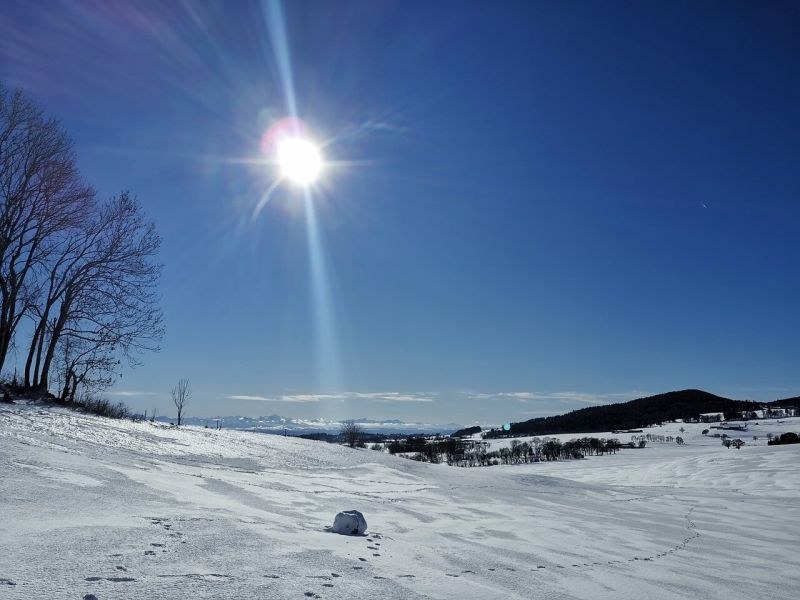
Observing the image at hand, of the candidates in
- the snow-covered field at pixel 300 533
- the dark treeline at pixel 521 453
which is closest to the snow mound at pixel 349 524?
the snow-covered field at pixel 300 533

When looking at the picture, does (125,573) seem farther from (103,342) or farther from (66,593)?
(103,342)

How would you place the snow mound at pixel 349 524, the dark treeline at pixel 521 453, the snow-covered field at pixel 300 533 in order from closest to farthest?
1. the snow-covered field at pixel 300 533
2. the snow mound at pixel 349 524
3. the dark treeline at pixel 521 453

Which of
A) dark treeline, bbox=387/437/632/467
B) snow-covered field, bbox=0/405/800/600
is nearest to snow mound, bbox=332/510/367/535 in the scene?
snow-covered field, bbox=0/405/800/600

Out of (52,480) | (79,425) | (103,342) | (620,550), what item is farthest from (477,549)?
(103,342)

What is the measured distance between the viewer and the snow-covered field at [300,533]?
3756 mm

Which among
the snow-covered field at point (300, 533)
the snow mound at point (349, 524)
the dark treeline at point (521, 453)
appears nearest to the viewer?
the snow-covered field at point (300, 533)

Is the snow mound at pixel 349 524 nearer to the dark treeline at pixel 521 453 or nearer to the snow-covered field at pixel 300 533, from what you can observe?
the snow-covered field at pixel 300 533

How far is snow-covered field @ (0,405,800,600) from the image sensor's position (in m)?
3.76

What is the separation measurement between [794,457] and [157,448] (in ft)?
152

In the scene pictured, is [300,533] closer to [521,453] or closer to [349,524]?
[349,524]

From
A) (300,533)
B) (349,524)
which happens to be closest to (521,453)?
(349,524)

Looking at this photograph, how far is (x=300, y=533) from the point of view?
561 centimetres

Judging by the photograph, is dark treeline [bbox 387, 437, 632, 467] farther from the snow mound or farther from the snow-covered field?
the snow mound

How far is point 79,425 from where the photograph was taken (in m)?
11.0
